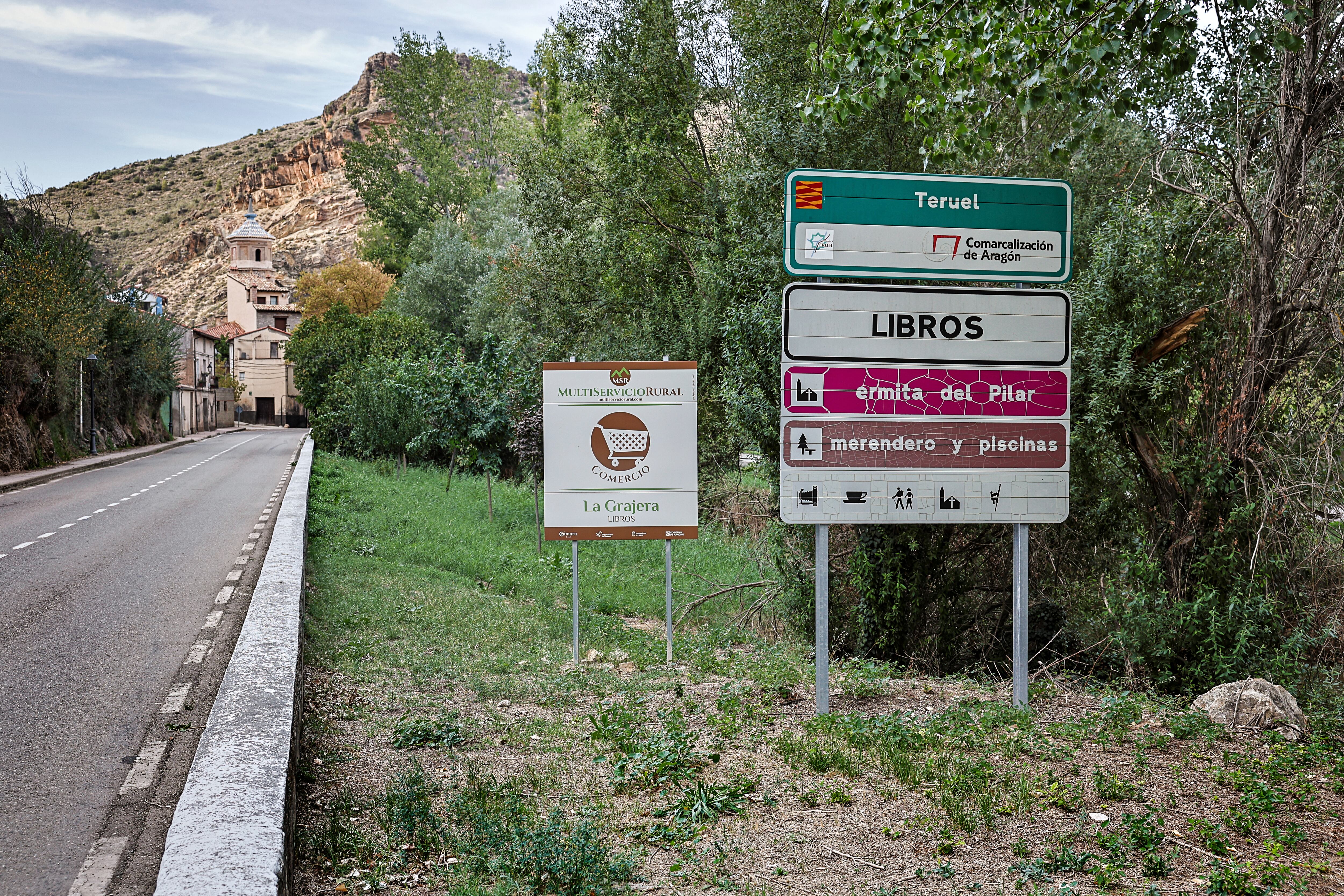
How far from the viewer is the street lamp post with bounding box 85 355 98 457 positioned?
33562 mm

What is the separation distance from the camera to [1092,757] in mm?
4492

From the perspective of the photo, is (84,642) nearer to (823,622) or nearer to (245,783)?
(245,783)

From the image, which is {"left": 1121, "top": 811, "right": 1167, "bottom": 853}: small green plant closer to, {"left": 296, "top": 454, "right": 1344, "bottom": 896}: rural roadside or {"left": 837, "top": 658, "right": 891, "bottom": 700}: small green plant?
{"left": 296, "top": 454, "right": 1344, "bottom": 896}: rural roadside

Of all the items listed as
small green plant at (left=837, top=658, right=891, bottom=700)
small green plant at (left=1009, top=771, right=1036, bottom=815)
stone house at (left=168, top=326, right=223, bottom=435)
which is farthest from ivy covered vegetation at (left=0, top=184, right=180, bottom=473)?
small green plant at (left=1009, top=771, right=1036, bottom=815)

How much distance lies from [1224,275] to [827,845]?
6.04m

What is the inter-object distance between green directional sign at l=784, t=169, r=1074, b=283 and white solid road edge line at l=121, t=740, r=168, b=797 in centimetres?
424

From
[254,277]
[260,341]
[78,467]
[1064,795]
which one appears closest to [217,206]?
[254,277]

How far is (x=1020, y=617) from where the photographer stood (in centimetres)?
554

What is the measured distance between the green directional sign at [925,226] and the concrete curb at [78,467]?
22.8 m

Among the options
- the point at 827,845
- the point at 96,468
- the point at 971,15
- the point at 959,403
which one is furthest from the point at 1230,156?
the point at 96,468

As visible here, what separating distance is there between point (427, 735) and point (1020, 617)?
3514 millimetres

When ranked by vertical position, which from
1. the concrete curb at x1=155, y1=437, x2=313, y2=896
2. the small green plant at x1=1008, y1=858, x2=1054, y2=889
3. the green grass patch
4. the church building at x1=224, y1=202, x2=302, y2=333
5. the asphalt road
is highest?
the church building at x1=224, y1=202, x2=302, y2=333

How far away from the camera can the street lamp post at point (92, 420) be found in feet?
110

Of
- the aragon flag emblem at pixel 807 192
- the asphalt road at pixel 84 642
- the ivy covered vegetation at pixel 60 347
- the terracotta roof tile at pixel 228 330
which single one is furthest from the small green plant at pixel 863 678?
the terracotta roof tile at pixel 228 330
